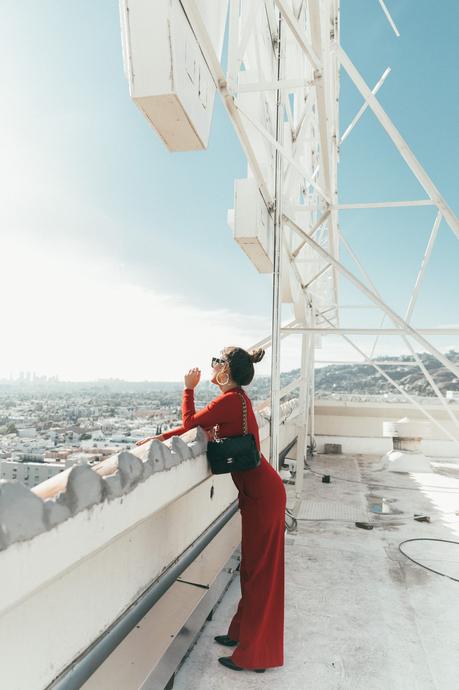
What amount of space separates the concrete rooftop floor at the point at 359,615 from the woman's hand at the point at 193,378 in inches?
58.0

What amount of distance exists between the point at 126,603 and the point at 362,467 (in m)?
8.01

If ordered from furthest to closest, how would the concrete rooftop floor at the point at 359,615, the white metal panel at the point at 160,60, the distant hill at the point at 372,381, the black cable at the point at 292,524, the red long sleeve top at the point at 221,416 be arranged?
the distant hill at the point at 372,381 < the black cable at the point at 292,524 < the red long sleeve top at the point at 221,416 < the concrete rooftop floor at the point at 359,615 < the white metal panel at the point at 160,60

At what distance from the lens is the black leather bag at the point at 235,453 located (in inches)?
103

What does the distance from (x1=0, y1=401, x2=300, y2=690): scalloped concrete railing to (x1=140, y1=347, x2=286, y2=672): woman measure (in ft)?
0.68

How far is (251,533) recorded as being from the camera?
267cm

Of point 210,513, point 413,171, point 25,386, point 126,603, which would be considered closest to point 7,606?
point 126,603

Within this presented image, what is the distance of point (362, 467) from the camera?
31.1ft

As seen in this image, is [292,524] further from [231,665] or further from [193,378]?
[193,378]

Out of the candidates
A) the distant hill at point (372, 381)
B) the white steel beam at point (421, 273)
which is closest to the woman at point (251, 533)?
the white steel beam at point (421, 273)

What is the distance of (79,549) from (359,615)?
8.16 ft

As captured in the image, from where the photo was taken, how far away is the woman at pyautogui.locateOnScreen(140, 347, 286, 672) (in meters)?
2.55

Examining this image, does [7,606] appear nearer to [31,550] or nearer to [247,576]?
[31,550]

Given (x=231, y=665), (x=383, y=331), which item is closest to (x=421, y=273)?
(x=383, y=331)

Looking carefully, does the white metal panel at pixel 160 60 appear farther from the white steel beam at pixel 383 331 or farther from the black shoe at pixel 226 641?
the white steel beam at pixel 383 331
